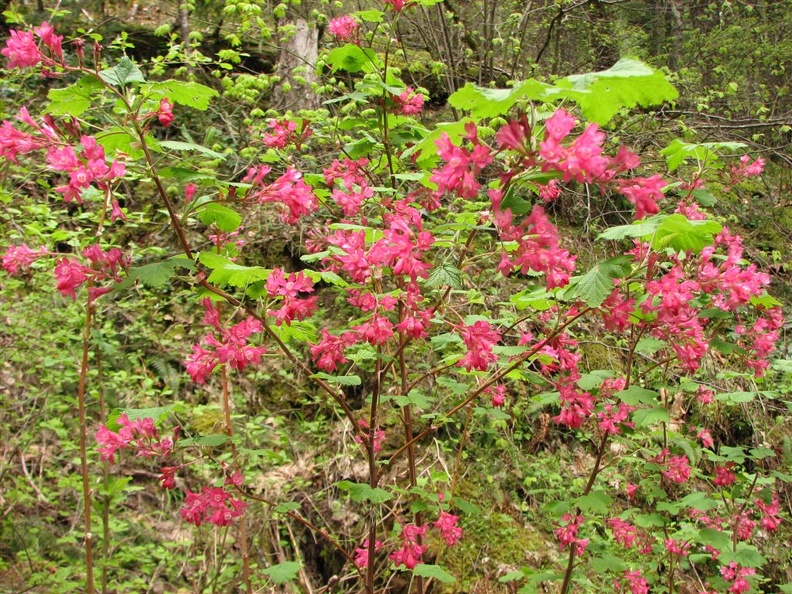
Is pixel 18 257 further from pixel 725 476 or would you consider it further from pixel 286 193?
pixel 725 476

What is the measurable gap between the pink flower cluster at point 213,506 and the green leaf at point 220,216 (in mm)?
810

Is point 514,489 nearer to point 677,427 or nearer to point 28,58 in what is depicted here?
point 677,427

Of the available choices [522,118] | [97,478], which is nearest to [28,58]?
[522,118]

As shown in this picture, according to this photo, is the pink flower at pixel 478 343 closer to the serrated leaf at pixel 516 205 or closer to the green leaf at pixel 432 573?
the serrated leaf at pixel 516 205

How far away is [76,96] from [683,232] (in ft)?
4.99

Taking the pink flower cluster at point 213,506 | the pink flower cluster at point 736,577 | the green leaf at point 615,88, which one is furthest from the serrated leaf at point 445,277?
the pink flower cluster at point 736,577

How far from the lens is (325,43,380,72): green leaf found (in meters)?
2.09

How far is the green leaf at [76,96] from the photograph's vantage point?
136 centimetres

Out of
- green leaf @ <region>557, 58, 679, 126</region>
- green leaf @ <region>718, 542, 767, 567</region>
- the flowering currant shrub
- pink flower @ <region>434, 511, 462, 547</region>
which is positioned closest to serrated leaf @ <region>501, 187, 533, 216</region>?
the flowering currant shrub

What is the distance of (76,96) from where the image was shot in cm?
140

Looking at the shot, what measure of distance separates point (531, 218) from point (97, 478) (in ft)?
11.2

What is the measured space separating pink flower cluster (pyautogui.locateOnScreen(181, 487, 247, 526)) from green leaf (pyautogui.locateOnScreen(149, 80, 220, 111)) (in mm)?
1135

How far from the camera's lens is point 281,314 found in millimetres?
1562

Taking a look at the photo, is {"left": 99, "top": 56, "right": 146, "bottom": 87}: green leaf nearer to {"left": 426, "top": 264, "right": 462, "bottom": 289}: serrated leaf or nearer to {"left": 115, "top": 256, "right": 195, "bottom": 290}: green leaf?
{"left": 115, "top": 256, "right": 195, "bottom": 290}: green leaf
